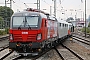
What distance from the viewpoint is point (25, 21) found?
1412cm

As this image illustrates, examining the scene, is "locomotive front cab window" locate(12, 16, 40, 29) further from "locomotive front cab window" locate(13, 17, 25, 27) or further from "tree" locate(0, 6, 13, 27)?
"tree" locate(0, 6, 13, 27)

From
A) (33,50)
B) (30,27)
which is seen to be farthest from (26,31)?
(33,50)

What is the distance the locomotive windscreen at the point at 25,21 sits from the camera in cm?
1398

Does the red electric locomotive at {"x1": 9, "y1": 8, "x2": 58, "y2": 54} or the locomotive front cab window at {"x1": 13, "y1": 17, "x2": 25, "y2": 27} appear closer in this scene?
the red electric locomotive at {"x1": 9, "y1": 8, "x2": 58, "y2": 54}

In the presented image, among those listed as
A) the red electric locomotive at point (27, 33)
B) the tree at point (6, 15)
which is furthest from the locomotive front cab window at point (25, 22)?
the tree at point (6, 15)

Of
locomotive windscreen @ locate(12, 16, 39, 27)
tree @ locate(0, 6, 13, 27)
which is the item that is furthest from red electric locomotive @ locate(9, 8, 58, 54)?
tree @ locate(0, 6, 13, 27)

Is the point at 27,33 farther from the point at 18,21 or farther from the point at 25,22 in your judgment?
the point at 18,21

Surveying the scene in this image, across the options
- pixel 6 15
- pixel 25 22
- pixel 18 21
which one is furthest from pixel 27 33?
pixel 6 15

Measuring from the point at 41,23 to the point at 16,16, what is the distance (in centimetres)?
165

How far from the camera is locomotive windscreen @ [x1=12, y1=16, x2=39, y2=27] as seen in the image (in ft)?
45.9

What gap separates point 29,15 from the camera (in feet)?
46.6

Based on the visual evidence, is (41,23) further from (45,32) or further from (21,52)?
(21,52)

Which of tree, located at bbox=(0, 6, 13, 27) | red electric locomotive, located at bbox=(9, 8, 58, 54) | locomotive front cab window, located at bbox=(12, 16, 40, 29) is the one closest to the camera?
red electric locomotive, located at bbox=(9, 8, 58, 54)

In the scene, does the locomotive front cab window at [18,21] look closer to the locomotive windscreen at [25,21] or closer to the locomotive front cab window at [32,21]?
the locomotive windscreen at [25,21]
